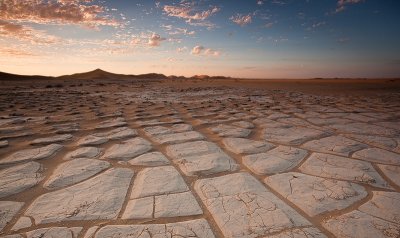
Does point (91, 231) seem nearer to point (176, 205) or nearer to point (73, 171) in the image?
point (176, 205)

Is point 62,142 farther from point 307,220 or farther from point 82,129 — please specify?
point 307,220

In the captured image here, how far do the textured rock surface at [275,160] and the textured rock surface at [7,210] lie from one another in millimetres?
1645

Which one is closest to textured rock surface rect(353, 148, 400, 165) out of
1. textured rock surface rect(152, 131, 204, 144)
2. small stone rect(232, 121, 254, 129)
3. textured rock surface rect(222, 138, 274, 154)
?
textured rock surface rect(222, 138, 274, 154)

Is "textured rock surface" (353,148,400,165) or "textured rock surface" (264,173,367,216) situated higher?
"textured rock surface" (353,148,400,165)

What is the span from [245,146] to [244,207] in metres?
1.18

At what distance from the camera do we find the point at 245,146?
2701 mm

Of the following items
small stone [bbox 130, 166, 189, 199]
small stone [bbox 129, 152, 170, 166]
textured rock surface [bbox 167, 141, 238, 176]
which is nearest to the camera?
small stone [bbox 130, 166, 189, 199]

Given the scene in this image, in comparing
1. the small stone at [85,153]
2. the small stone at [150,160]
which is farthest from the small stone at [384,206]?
the small stone at [85,153]

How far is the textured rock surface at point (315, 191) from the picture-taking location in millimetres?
1592

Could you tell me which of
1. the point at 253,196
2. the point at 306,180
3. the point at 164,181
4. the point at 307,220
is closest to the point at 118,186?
the point at 164,181

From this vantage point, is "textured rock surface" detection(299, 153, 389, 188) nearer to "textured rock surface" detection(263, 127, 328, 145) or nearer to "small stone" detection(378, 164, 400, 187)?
"small stone" detection(378, 164, 400, 187)

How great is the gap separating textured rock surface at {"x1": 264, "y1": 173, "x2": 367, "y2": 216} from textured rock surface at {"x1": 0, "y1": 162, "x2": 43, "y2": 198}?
1.75 meters

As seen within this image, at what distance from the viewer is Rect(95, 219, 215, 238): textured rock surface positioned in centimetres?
133

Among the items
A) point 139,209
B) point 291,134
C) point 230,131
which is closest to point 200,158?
point 139,209
